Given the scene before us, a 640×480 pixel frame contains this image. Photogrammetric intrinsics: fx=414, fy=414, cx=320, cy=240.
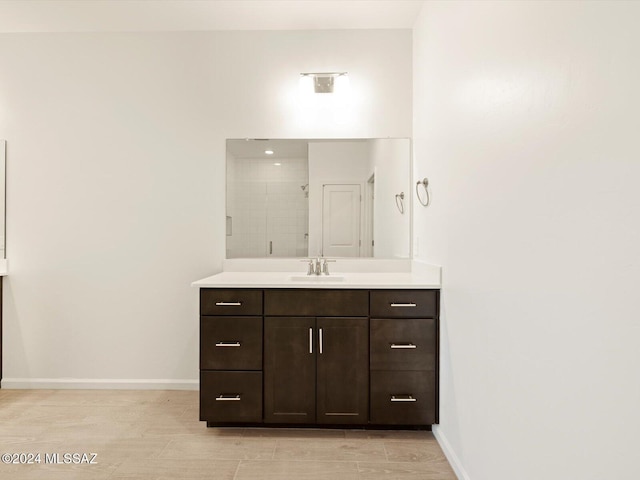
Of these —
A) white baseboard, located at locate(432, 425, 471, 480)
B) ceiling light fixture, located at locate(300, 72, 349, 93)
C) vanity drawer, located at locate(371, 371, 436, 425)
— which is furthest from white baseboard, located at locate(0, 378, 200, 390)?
ceiling light fixture, located at locate(300, 72, 349, 93)

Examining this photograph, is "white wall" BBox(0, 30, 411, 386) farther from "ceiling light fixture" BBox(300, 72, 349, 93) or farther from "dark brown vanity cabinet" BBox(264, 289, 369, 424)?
"dark brown vanity cabinet" BBox(264, 289, 369, 424)

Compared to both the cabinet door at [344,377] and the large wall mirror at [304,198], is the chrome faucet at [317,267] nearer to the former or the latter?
the large wall mirror at [304,198]

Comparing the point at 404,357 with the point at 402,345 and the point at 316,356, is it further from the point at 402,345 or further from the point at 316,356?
the point at 316,356

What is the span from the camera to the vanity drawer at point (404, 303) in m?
2.31

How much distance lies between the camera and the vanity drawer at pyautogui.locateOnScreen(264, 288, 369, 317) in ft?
7.64

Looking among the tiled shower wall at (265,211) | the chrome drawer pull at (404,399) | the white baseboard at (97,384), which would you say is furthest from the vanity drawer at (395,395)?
the white baseboard at (97,384)

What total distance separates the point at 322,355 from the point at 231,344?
52cm

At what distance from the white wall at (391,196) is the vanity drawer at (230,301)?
106 centimetres

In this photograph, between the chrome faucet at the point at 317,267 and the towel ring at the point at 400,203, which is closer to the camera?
the chrome faucet at the point at 317,267

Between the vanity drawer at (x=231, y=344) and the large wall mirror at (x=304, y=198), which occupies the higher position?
the large wall mirror at (x=304, y=198)

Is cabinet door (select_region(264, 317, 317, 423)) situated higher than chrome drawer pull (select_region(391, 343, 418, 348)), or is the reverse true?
chrome drawer pull (select_region(391, 343, 418, 348))

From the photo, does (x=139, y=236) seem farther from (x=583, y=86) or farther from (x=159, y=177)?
(x=583, y=86)

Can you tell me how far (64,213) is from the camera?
307 centimetres

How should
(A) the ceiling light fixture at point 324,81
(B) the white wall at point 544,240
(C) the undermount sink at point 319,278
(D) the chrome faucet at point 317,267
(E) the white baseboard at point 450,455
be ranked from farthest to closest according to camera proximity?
(A) the ceiling light fixture at point 324,81
(D) the chrome faucet at point 317,267
(C) the undermount sink at point 319,278
(E) the white baseboard at point 450,455
(B) the white wall at point 544,240
